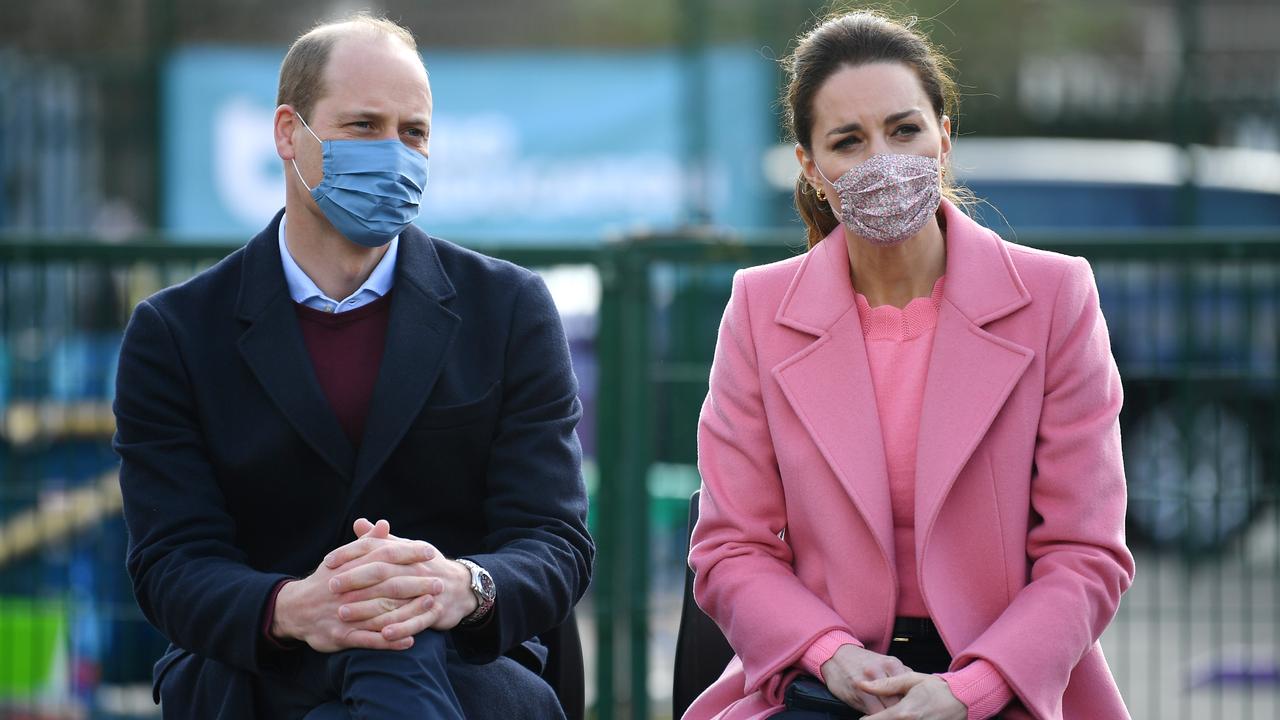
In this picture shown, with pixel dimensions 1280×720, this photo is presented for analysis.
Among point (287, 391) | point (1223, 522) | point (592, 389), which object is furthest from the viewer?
point (592, 389)

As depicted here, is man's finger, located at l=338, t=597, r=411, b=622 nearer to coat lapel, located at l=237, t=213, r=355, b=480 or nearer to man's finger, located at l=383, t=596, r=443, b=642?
man's finger, located at l=383, t=596, r=443, b=642

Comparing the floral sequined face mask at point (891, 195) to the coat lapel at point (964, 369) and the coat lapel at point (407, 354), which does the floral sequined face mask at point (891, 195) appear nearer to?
the coat lapel at point (964, 369)

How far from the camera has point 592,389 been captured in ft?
19.2

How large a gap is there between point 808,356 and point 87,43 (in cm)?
1145

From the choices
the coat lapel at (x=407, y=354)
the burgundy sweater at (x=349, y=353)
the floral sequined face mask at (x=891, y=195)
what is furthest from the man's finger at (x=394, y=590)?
the floral sequined face mask at (x=891, y=195)

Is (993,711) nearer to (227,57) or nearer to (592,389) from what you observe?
(592,389)

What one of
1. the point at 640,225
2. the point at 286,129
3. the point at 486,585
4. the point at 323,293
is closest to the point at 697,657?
the point at 486,585

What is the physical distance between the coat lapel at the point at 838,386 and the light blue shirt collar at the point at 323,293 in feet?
2.91

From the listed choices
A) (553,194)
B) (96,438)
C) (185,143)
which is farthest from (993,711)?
(185,143)

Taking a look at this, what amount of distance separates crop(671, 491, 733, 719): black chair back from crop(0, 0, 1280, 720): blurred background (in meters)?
1.41

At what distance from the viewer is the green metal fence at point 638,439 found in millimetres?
5480

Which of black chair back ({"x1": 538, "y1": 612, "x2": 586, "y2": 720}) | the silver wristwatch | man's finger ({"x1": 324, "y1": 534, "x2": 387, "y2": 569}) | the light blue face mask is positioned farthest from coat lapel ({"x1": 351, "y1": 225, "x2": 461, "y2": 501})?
black chair back ({"x1": 538, "y1": 612, "x2": 586, "y2": 720})

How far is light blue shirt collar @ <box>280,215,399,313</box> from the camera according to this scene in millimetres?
3641

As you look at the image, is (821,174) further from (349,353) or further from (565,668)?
(565,668)
